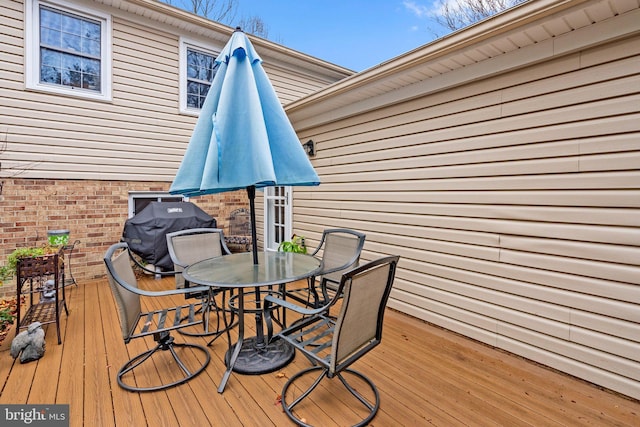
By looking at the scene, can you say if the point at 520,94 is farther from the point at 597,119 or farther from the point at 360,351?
the point at 360,351

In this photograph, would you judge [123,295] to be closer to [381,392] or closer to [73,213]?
[381,392]

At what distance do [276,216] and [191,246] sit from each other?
326 cm

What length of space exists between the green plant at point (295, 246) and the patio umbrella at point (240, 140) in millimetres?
2771

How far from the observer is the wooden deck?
2.11m

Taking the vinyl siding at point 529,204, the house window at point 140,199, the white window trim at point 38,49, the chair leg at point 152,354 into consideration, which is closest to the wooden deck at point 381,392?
the chair leg at point 152,354

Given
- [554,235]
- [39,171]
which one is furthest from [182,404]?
[39,171]

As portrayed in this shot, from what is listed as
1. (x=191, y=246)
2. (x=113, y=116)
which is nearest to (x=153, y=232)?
(x=191, y=246)

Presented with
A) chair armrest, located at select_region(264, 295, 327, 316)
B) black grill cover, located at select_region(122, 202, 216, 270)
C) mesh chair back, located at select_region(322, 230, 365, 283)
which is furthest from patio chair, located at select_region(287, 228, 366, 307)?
black grill cover, located at select_region(122, 202, 216, 270)

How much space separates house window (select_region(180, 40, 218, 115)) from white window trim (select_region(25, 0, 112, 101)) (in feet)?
4.09

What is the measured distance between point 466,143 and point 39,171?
20.3ft

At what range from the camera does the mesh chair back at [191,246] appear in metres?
3.47

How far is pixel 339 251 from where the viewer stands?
364cm

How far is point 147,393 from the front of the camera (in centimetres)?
235

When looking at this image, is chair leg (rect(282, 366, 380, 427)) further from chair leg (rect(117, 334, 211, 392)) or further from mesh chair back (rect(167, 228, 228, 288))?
mesh chair back (rect(167, 228, 228, 288))
